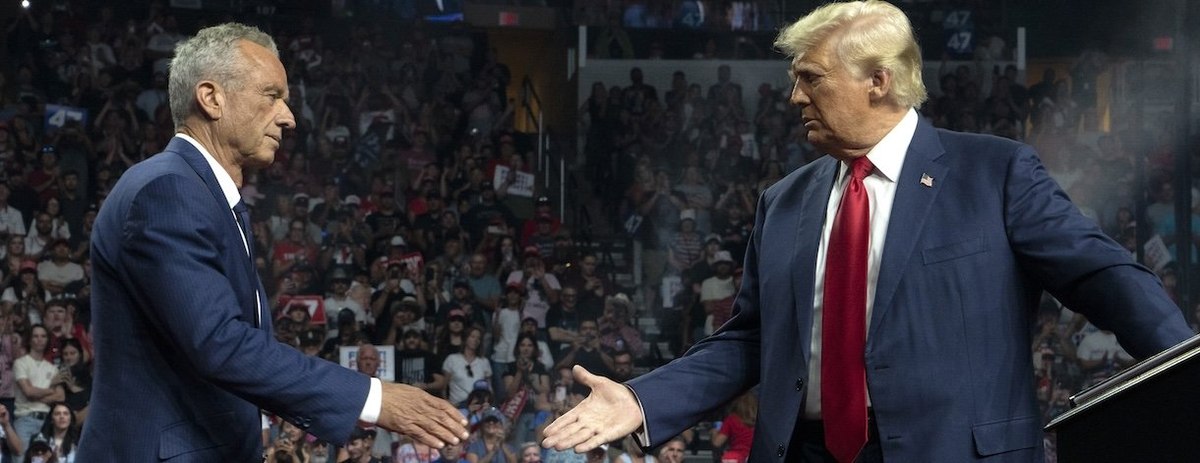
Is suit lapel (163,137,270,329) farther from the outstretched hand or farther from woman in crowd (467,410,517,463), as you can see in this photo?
woman in crowd (467,410,517,463)

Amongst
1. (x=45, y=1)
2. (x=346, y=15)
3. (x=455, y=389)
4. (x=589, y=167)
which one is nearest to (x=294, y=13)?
(x=346, y=15)

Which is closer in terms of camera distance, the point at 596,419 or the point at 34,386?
the point at 596,419

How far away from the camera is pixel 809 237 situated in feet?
9.37

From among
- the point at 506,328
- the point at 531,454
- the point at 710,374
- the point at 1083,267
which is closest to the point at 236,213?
the point at 710,374

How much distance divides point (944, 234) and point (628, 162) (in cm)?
1016

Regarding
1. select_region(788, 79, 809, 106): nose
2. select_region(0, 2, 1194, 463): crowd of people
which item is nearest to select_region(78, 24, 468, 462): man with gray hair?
select_region(788, 79, 809, 106): nose

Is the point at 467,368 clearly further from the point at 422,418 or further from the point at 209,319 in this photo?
the point at 209,319

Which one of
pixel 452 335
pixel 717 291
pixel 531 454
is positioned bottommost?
pixel 531 454

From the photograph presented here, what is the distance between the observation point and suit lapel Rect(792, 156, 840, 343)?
2.78m

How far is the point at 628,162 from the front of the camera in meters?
12.8

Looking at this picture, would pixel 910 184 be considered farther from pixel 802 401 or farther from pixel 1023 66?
pixel 1023 66

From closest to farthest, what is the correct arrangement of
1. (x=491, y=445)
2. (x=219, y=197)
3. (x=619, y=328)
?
1. (x=219, y=197)
2. (x=491, y=445)
3. (x=619, y=328)

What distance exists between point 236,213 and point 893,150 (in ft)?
4.17

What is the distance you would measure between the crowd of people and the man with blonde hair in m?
5.38
